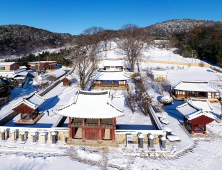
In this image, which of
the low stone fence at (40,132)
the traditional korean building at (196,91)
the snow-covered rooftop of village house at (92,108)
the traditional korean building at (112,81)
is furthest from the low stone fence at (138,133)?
the traditional korean building at (112,81)

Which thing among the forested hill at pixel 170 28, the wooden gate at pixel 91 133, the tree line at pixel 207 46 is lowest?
the wooden gate at pixel 91 133

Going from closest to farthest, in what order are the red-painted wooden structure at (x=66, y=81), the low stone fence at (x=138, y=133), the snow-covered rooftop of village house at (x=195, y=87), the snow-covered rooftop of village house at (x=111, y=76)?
1. the low stone fence at (x=138, y=133)
2. the snow-covered rooftop of village house at (x=195, y=87)
3. the snow-covered rooftop of village house at (x=111, y=76)
4. the red-painted wooden structure at (x=66, y=81)

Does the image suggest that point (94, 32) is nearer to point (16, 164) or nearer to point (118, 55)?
point (118, 55)

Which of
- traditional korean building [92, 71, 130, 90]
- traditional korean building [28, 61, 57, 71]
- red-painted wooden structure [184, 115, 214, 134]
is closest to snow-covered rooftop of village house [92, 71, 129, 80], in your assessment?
traditional korean building [92, 71, 130, 90]

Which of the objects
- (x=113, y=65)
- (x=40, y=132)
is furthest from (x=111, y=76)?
(x=40, y=132)

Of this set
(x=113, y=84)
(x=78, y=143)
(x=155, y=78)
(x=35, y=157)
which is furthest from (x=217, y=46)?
(x=35, y=157)

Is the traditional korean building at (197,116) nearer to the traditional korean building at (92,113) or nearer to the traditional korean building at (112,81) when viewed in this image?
the traditional korean building at (92,113)

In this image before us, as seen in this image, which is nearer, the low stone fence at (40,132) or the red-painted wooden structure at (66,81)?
the low stone fence at (40,132)

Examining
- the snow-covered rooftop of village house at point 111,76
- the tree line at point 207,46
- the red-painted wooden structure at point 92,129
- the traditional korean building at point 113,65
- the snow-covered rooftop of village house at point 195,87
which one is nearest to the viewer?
the red-painted wooden structure at point 92,129

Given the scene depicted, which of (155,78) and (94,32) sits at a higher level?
(94,32)

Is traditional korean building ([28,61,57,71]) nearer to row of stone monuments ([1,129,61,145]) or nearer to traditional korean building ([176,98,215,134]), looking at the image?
row of stone monuments ([1,129,61,145])
